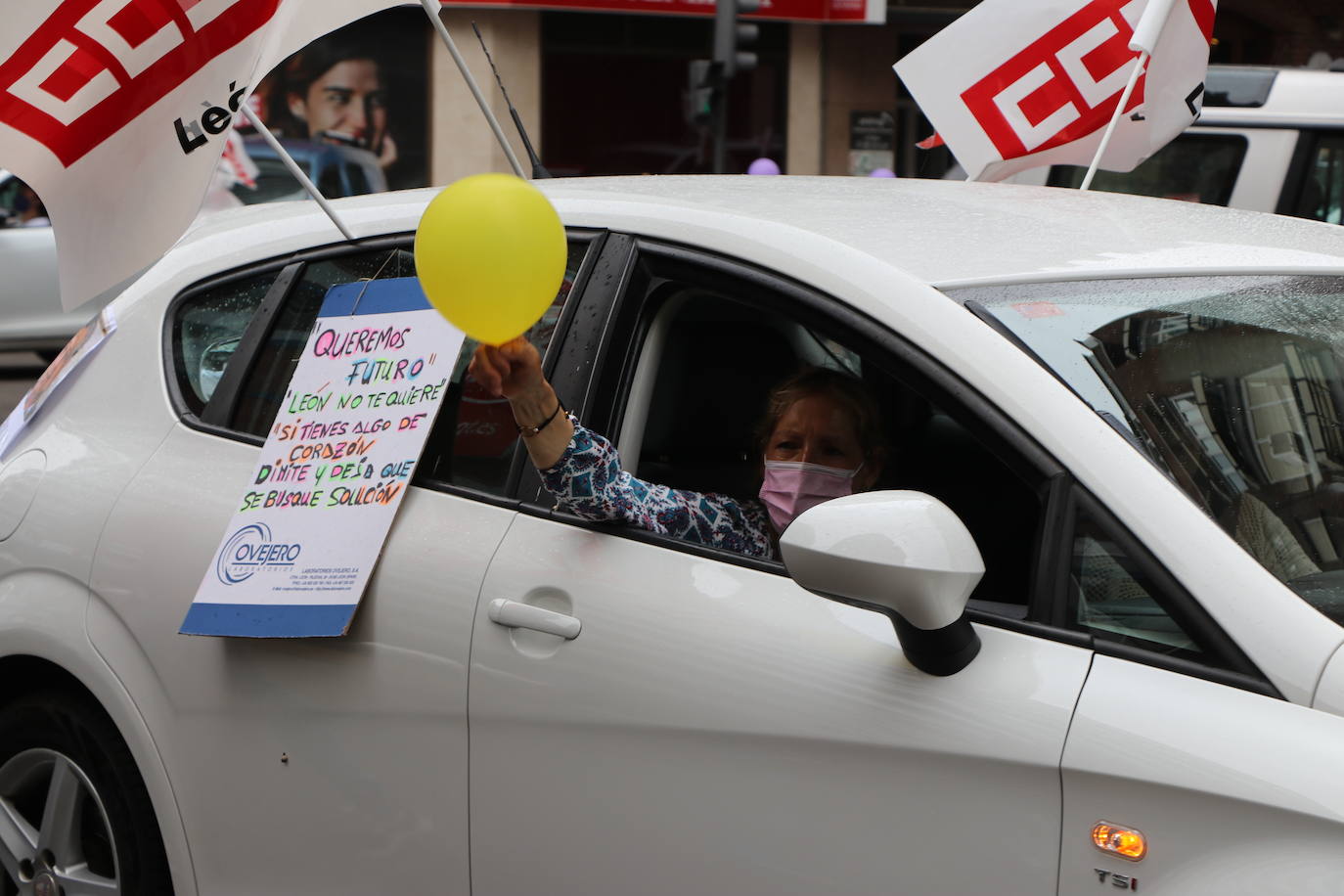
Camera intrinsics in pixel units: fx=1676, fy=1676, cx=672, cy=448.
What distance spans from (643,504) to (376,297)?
72cm

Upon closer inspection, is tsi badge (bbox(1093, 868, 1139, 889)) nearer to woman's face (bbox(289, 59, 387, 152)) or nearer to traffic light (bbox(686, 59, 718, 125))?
traffic light (bbox(686, 59, 718, 125))

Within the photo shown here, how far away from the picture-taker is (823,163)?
63.3 feet

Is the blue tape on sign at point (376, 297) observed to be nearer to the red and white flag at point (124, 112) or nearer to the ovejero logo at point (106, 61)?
the red and white flag at point (124, 112)

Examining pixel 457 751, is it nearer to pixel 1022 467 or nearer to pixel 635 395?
pixel 635 395

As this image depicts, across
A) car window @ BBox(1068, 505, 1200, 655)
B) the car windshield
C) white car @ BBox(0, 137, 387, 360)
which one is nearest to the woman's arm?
the car windshield

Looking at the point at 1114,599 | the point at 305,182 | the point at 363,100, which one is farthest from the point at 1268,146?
the point at 363,100

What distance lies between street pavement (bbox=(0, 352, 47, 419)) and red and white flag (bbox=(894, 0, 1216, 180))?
8525 mm

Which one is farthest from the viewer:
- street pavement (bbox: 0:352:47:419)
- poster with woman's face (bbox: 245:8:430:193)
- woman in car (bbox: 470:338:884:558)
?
poster with woman's face (bbox: 245:8:430:193)

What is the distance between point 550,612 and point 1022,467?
0.74 m

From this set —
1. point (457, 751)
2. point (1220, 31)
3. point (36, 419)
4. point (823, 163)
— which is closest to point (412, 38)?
point (823, 163)

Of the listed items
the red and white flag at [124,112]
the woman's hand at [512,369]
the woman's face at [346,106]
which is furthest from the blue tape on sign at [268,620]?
the woman's face at [346,106]

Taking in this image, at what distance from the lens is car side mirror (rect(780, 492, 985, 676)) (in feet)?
6.42

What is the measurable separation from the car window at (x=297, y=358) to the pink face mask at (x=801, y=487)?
0.45m

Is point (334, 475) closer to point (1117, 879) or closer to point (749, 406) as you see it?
point (749, 406)
